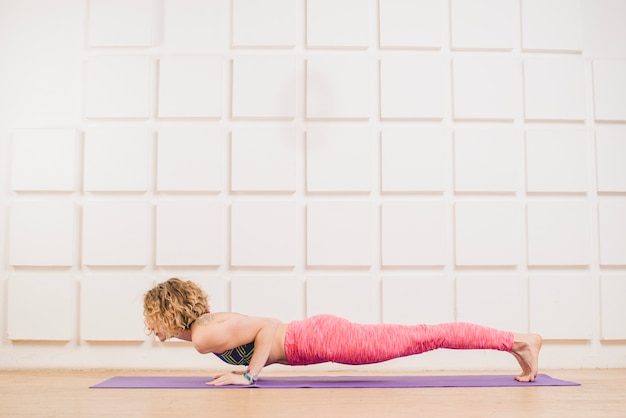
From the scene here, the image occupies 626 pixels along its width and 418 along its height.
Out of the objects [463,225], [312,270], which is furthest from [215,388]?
[463,225]

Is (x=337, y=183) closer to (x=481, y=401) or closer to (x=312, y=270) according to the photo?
(x=312, y=270)

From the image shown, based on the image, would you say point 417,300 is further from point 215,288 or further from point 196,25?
point 196,25

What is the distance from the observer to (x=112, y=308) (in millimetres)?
4070

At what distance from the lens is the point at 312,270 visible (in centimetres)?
410

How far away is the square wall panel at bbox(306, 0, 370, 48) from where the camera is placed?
166 inches

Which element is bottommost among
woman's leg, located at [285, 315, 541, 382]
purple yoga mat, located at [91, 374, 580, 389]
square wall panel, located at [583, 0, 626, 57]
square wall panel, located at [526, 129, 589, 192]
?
purple yoga mat, located at [91, 374, 580, 389]

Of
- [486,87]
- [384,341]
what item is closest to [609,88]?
[486,87]

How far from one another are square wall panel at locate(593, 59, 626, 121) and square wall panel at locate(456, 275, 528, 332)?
121cm

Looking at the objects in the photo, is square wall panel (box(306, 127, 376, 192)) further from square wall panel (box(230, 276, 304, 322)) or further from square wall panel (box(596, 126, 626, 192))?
square wall panel (box(596, 126, 626, 192))

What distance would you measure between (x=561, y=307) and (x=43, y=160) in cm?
325

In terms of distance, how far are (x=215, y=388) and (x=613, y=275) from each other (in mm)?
2512

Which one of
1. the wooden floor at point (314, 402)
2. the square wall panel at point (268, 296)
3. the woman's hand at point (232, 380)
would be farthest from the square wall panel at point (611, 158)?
the woman's hand at point (232, 380)

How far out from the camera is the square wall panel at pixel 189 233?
13.4ft

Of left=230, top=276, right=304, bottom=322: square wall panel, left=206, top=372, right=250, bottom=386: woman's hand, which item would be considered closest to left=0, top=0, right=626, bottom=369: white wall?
left=230, top=276, right=304, bottom=322: square wall panel
